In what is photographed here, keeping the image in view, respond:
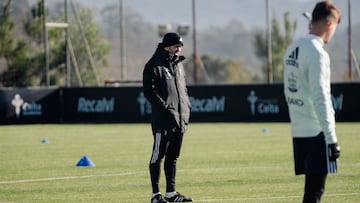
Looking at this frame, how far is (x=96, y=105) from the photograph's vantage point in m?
41.0

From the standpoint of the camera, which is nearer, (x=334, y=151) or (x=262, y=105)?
(x=334, y=151)

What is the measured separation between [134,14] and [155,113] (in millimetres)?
175039

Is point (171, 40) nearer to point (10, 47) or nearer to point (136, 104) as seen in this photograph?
point (136, 104)

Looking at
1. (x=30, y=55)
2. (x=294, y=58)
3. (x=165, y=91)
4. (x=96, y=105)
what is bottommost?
(x=96, y=105)

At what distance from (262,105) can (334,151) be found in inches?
1155

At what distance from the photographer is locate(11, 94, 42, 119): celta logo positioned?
130ft

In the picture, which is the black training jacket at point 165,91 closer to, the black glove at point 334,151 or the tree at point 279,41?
the black glove at point 334,151

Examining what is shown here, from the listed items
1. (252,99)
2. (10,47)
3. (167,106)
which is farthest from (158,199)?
(10,47)

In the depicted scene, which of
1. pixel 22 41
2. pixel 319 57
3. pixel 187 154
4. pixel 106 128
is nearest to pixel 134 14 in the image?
pixel 22 41

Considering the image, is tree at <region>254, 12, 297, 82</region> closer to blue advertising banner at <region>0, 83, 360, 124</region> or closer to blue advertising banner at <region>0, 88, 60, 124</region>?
blue advertising banner at <region>0, 83, 360, 124</region>

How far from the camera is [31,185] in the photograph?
1564 cm

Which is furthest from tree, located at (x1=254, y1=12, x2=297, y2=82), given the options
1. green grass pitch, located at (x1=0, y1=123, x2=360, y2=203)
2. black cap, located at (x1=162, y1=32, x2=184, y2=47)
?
black cap, located at (x1=162, y1=32, x2=184, y2=47)

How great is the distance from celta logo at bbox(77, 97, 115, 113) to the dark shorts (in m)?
31.7

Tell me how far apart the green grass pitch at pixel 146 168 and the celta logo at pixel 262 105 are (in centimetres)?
660
